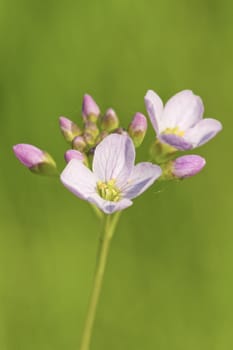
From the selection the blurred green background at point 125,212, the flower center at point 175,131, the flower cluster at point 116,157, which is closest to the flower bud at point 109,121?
the flower cluster at point 116,157

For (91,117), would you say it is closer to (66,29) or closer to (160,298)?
(160,298)

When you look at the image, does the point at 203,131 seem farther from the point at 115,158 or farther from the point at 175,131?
the point at 115,158

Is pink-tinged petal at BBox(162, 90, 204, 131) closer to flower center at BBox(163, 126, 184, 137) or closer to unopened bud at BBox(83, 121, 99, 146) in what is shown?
flower center at BBox(163, 126, 184, 137)

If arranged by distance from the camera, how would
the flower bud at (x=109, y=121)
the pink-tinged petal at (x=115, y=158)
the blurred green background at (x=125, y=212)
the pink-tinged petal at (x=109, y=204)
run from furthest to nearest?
1. the blurred green background at (x=125, y=212)
2. the flower bud at (x=109, y=121)
3. the pink-tinged petal at (x=115, y=158)
4. the pink-tinged petal at (x=109, y=204)

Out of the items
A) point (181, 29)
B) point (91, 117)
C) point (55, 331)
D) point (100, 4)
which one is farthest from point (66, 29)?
point (55, 331)

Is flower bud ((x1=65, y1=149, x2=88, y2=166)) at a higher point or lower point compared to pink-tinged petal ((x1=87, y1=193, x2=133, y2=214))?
higher

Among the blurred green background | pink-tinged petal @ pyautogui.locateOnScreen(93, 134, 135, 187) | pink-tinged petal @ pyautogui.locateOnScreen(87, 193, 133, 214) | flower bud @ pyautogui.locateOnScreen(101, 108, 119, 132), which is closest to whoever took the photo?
pink-tinged petal @ pyautogui.locateOnScreen(87, 193, 133, 214)

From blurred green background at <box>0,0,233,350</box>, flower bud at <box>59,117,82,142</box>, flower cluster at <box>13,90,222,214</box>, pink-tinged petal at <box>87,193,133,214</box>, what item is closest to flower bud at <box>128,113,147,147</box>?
flower cluster at <box>13,90,222,214</box>

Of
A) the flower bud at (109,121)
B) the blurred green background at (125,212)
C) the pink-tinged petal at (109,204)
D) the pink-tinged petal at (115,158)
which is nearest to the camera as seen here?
the pink-tinged petal at (109,204)

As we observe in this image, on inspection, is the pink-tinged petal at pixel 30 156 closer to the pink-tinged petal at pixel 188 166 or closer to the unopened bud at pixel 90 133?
the unopened bud at pixel 90 133
